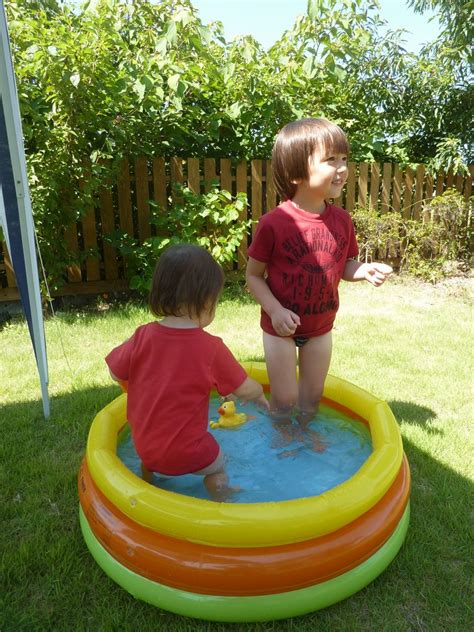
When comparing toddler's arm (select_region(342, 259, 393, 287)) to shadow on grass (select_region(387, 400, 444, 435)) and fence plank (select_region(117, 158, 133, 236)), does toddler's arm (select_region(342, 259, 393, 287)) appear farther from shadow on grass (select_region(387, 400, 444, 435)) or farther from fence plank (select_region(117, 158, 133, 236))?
fence plank (select_region(117, 158, 133, 236))

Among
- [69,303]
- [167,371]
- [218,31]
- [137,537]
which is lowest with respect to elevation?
[69,303]

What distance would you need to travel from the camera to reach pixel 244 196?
222 inches

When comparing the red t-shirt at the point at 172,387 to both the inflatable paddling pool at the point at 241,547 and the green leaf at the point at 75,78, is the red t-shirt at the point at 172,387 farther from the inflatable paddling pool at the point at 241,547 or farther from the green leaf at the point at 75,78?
the green leaf at the point at 75,78

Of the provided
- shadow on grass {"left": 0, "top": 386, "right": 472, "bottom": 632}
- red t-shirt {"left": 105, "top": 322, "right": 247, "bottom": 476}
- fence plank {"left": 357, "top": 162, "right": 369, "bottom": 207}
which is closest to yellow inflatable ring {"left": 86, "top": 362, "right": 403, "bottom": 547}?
red t-shirt {"left": 105, "top": 322, "right": 247, "bottom": 476}

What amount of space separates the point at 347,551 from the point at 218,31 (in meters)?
5.22

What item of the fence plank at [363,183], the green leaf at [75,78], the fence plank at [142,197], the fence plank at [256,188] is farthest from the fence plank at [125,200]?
the fence plank at [363,183]

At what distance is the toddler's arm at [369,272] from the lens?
7.91 ft

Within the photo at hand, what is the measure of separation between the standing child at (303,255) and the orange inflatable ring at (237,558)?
907 mm

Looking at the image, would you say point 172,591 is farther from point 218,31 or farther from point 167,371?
point 218,31

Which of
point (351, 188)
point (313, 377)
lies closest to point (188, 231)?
point (351, 188)

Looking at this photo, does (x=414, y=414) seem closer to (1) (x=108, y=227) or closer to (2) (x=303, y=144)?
(2) (x=303, y=144)

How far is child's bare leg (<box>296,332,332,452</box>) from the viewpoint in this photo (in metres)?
2.59

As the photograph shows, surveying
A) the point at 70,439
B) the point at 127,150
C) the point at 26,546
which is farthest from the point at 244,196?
the point at 26,546

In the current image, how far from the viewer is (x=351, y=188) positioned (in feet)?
22.8
